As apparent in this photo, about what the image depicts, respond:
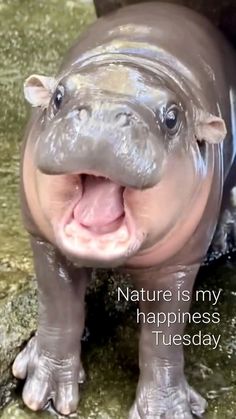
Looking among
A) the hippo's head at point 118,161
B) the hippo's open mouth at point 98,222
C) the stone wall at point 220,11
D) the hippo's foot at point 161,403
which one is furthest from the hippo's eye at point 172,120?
the stone wall at point 220,11

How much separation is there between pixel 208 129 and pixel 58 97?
233 mm

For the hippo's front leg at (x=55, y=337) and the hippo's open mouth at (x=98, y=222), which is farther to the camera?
the hippo's front leg at (x=55, y=337)

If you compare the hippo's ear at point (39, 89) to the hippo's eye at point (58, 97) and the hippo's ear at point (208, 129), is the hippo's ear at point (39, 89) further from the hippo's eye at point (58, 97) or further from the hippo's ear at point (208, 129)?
the hippo's ear at point (208, 129)

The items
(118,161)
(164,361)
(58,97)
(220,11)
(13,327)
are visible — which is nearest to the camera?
(118,161)

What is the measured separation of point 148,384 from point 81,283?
0.64 feet

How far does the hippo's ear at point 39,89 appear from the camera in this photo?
1609mm

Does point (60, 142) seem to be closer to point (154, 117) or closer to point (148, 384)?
point (154, 117)

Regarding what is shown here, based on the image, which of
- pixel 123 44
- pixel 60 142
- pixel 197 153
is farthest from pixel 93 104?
pixel 123 44

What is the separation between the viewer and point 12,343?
1826 mm

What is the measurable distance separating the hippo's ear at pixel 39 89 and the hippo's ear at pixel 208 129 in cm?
22

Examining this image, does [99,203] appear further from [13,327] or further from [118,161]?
[13,327]

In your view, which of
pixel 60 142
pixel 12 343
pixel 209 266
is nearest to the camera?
pixel 60 142

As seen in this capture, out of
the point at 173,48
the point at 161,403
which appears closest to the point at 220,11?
the point at 173,48

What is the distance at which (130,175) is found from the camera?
1.41 m
